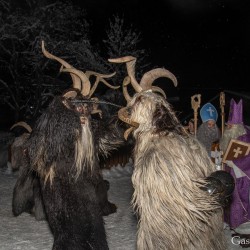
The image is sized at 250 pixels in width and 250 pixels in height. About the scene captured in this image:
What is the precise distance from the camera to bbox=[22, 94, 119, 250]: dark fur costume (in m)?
4.12

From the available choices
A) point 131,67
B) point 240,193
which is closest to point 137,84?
point 131,67

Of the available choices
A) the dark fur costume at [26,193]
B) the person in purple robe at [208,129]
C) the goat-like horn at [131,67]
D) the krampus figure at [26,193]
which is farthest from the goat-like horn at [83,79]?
the person in purple robe at [208,129]

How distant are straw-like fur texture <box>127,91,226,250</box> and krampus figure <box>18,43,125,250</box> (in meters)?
0.86

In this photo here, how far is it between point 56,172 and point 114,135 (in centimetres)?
116

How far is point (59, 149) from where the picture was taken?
13.6ft

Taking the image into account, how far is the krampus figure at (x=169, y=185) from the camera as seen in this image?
3.23 meters

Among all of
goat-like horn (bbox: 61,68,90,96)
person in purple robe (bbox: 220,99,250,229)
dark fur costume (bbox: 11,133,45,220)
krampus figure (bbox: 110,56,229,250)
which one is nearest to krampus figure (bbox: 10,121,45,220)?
dark fur costume (bbox: 11,133,45,220)

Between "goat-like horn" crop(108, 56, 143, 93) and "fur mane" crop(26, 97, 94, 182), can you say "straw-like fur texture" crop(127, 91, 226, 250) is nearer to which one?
"goat-like horn" crop(108, 56, 143, 93)

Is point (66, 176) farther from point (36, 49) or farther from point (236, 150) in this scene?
point (36, 49)

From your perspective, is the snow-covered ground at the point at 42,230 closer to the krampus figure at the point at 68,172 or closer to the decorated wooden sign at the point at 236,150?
the decorated wooden sign at the point at 236,150

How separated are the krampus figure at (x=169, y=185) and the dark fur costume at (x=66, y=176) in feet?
2.85

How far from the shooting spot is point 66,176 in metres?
4.20

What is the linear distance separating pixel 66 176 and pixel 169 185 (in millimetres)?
1407

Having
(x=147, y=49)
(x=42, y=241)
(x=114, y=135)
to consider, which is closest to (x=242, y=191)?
(x=114, y=135)
